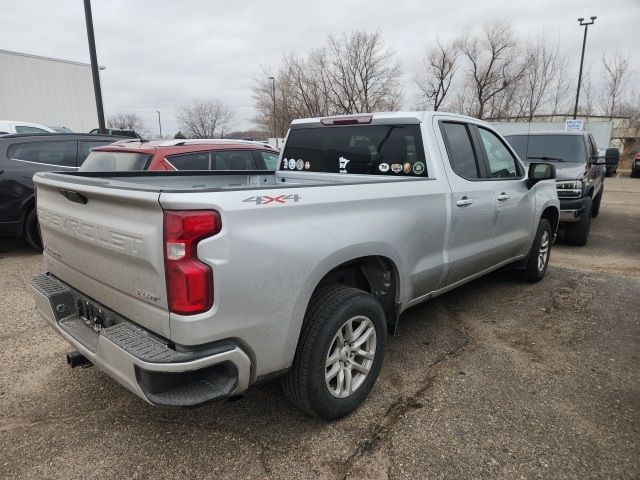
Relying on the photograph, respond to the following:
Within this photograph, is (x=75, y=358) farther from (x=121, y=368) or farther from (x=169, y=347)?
(x=169, y=347)

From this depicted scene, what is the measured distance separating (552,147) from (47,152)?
27.7 ft

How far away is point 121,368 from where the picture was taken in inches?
80.7

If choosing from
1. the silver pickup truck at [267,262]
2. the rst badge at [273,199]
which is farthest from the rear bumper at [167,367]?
the rst badge at [273,199]

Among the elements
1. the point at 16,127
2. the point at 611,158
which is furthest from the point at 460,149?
the point at 16,127

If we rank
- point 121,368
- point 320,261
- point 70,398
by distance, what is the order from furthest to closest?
point 70,398, point 320,261, point 121,368

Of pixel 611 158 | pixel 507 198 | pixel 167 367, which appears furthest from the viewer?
pixel 611 158

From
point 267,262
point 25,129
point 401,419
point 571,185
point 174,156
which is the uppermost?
point 25,129

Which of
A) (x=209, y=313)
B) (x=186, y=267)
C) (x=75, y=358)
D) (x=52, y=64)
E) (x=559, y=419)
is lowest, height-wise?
(x=559, y=419)

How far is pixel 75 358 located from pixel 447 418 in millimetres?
2254

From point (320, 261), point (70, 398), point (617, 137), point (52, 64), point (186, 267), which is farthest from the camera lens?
point (617, 137)

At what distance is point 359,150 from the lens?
12.2ft

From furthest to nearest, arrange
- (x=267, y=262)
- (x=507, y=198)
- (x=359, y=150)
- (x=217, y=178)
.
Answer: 1. (x=507, y=198)
2. (x=217, y=178)
3. (x=359, y=150)
4. (x=267, y=262)

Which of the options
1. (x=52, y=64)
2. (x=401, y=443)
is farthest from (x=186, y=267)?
(x=52, y=64)

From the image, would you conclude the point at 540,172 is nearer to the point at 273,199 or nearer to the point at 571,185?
the point at 571,185
